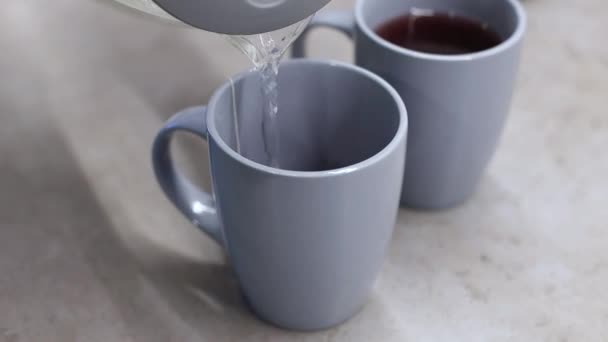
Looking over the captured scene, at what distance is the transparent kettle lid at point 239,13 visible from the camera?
0.90 ft

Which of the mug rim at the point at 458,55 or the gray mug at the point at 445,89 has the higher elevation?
the mug rim at the point at 458,55

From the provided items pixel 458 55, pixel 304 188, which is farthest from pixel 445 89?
pixel 304 188

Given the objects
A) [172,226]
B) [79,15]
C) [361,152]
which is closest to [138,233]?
[172,226]

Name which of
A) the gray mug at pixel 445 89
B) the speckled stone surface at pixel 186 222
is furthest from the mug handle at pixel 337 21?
the speckled stone surface at pixel 186 222

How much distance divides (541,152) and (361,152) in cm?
16

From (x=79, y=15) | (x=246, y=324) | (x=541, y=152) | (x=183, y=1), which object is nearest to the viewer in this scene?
(x=183, y=1)

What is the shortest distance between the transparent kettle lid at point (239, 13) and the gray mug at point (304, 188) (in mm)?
66

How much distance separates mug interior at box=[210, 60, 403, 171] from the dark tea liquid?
77 millimetres

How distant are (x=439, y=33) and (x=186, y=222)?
0.21 metres

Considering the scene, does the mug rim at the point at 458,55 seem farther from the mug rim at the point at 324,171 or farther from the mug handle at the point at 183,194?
the mug handle at the point at 183,194

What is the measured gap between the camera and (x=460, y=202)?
475 millimetres

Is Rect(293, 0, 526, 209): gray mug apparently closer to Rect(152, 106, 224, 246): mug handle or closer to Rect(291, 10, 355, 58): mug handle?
Rect(291, 10, 355, 58): mug handle

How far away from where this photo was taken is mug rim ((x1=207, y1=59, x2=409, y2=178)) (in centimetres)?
32

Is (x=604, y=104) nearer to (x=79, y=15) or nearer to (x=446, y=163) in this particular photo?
(x=446, y=163)
